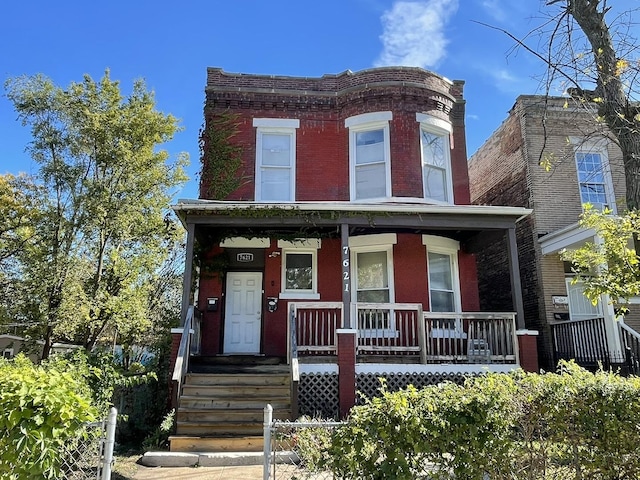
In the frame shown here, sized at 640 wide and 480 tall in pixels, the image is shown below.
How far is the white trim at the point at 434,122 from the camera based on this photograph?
12570 millimetres

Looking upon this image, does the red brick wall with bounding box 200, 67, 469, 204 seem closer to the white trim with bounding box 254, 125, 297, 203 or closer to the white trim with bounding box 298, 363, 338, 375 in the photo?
the white trim with bounding box 254, 125, 297, 203

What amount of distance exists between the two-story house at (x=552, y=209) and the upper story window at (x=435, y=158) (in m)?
2.32

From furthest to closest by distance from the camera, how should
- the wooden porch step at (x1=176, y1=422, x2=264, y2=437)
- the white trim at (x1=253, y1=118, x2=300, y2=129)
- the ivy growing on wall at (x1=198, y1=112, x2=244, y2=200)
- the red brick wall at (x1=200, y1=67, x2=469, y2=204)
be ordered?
the white trim at (x1=253, y1=118, x2=300, y2=129) → the red brick wall at (x1=200, y1=67, x2=469, y2=204) → the ivy growing on wall at (x1=198, y1=112, x2=244, y2=200) → the wooden porch step at (x1=176, y1=422, x2=264, y2=437)

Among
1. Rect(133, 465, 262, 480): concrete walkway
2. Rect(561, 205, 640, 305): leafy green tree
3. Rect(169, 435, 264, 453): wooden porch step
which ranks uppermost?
Rect(561, 205, 640, 305): leafy green tree

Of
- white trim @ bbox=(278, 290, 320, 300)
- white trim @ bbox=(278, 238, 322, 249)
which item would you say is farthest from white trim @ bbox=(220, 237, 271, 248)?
white trim @ bbox=(278, 290, 320, 300)

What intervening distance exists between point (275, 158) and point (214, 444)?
7.51 meters

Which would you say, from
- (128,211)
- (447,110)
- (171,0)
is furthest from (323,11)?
(128,211)

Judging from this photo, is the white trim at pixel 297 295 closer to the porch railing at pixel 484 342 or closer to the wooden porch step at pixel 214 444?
the porch railing at pixel 484 342

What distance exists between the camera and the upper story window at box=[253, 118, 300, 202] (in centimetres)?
1242

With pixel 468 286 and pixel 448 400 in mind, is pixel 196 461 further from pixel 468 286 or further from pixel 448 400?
pixel 468 286

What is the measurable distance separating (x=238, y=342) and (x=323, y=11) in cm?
784

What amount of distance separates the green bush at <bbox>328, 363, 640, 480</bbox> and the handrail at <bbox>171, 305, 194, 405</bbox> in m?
5.26

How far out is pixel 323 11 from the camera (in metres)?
10.5

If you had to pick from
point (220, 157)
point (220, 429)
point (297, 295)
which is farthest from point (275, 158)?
point (220, 429)
